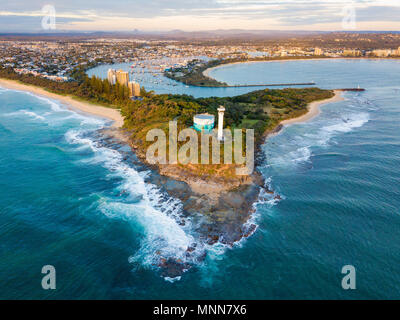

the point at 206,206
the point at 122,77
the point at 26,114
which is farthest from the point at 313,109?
the point at 26,114

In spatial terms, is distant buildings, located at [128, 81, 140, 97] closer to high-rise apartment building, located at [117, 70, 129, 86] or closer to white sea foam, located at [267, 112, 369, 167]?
high-rise apartment building, located at [117, 70, 129, 86]

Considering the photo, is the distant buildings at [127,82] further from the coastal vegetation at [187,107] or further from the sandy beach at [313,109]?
the sandy beach at [313,109]

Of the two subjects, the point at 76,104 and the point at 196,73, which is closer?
the point at 76,104

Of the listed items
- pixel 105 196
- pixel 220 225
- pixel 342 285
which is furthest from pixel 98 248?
pixel 342 285

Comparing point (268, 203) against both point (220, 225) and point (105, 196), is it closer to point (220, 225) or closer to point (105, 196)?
point (220, 225)

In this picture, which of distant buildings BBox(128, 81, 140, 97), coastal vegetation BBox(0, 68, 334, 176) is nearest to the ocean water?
coastal vegetation BBox(0, 68, 334, 176)

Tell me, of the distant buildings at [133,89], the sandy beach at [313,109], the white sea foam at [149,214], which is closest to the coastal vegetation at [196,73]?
the distant buildings at [133,89]

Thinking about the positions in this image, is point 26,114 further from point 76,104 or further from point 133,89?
point 133,89
